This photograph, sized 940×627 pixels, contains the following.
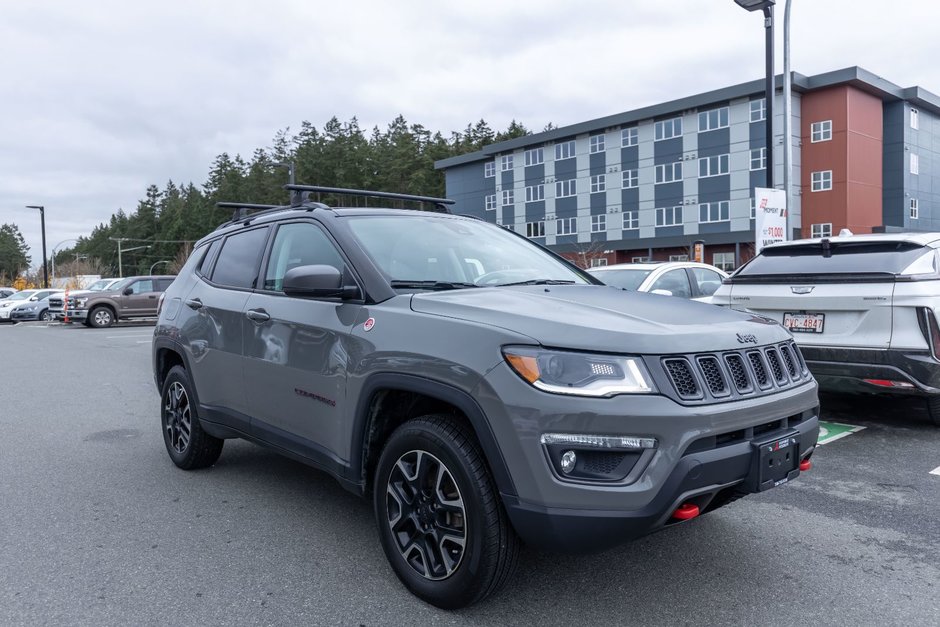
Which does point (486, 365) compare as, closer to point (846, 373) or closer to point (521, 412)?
point (521, 412)

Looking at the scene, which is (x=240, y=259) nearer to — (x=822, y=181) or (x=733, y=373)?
(x=733, y=373)

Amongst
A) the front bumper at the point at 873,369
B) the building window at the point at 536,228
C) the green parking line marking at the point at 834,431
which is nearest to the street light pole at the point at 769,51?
the green parking line marking at the point at 834,431

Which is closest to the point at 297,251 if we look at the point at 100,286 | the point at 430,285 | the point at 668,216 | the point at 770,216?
the point at 430,285

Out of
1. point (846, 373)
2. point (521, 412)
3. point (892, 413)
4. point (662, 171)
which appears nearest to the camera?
point (521, 412)

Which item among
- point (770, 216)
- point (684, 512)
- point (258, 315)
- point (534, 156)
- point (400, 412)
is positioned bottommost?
point (684, 512)

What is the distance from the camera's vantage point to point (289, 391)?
3748 millimetres

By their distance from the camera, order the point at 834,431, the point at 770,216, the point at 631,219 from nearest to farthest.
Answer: the point at 834,431 < the point at 770,216 < the point at 631,219

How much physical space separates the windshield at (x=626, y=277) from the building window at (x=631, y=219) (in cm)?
4063

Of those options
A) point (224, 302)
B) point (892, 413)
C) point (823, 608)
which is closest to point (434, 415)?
point (823, 608)

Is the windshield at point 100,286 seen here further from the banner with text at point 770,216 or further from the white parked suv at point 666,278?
the banner with text at point 770,216

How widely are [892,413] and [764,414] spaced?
4889mm

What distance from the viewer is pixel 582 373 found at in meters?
2.59

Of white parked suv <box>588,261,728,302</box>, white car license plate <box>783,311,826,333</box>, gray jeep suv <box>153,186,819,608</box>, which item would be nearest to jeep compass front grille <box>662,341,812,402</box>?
gray jeep suv <box>153,186,819,608</box>

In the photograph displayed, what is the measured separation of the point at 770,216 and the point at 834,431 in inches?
287
